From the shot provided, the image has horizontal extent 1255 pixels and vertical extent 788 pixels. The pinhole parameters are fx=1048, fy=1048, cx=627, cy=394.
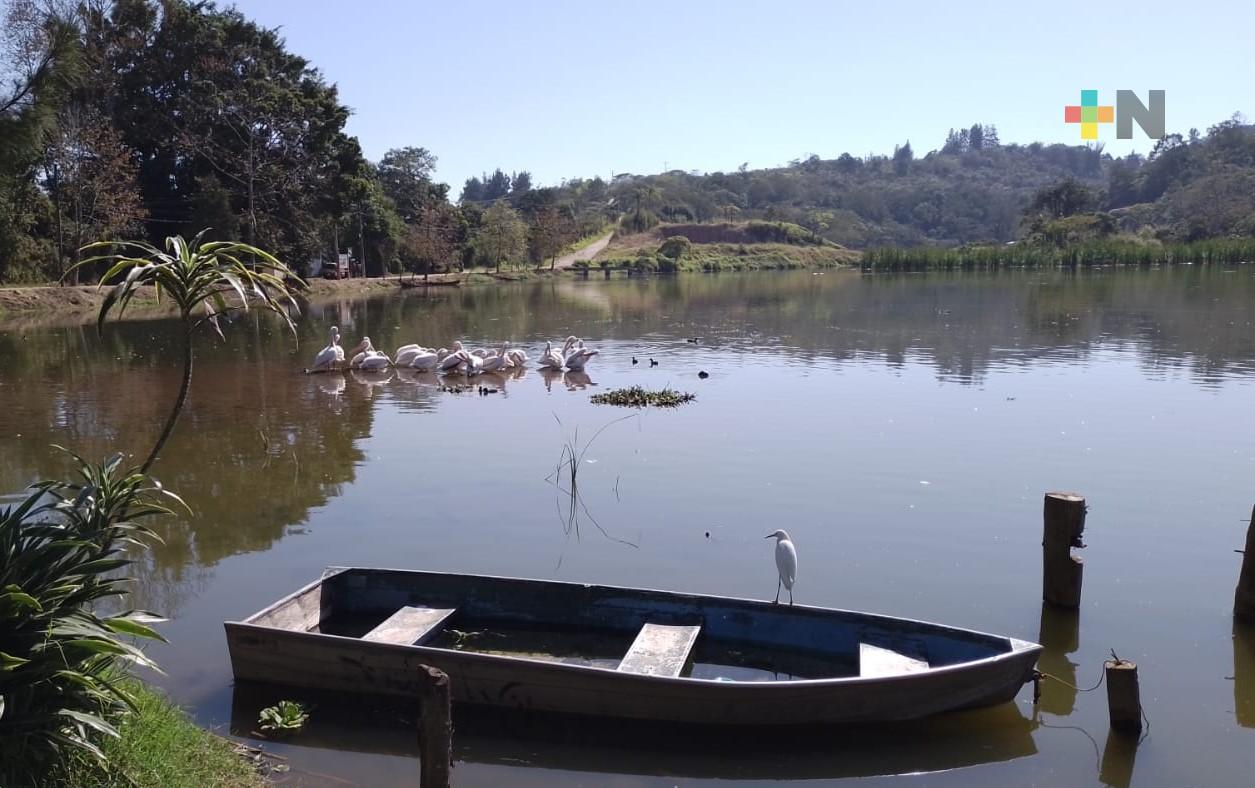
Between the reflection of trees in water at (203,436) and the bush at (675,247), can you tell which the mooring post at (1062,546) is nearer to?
the reflection of trees in water at (203,436)

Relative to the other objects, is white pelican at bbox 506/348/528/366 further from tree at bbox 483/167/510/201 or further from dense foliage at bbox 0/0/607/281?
tree at bbox 483/167/510/201

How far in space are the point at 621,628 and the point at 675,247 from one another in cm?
10395

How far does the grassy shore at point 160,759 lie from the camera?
16.9 feet

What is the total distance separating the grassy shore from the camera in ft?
16.9

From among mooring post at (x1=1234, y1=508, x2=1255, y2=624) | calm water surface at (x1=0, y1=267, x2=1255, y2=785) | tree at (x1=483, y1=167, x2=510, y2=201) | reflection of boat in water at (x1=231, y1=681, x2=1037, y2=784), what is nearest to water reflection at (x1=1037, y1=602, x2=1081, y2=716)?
calm water surface at (x1=0, y1=267, x2=1255, y2=785)

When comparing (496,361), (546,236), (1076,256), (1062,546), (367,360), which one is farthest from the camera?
(546,236)

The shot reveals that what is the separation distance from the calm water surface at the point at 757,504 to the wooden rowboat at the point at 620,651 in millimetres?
301

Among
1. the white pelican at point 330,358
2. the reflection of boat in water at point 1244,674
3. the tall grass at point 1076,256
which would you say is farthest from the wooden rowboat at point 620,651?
the tall grass at point 1076,256

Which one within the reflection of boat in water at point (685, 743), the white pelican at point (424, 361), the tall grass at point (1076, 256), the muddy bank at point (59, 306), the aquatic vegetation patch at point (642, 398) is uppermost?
the tall grass at point (1076, 256)

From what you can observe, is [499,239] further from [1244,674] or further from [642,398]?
[1244,674]

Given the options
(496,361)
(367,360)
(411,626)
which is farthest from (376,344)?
(411,626)

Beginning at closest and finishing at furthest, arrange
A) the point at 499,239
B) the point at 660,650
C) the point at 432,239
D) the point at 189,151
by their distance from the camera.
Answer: the point at 660,650 → the point at 189,151 → the point at 432,239 → the point at 499,239

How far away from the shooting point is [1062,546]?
891 cm

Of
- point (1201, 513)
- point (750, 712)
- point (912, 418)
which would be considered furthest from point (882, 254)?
point (750, 712)
